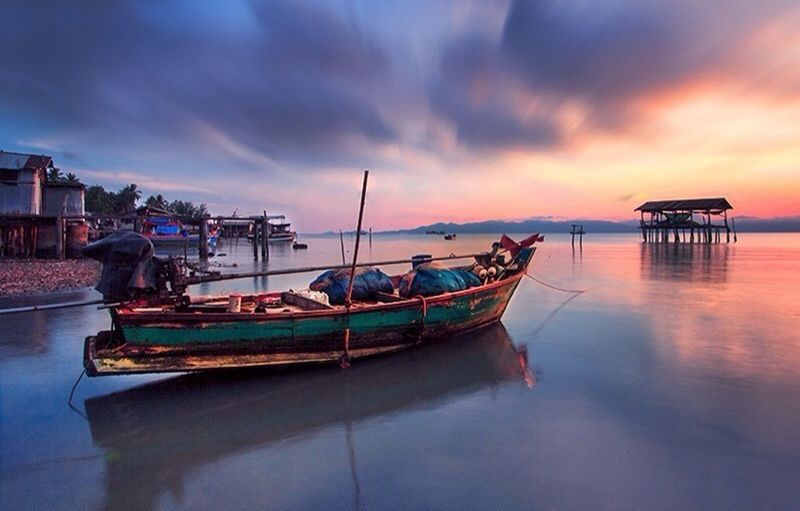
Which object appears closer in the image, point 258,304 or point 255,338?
point 255,338

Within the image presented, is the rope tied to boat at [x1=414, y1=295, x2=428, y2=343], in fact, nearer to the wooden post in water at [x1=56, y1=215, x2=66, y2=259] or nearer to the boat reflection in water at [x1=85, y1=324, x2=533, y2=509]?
the boat reflection in water at [x1=85, y1=324, x2=533, y2=509]

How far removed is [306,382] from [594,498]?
4.01 meters

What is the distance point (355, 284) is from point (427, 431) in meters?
3.41

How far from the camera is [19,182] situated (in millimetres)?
23703

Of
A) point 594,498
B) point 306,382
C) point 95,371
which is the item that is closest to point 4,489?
point 95,371

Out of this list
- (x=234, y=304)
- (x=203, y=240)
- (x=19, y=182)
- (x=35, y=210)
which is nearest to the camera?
(x=234, y=304)

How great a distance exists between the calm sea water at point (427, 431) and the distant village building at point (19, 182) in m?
18.8

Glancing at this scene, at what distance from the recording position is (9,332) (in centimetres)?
931

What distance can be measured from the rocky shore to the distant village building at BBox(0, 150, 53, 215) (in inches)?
192

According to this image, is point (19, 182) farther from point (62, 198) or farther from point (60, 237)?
point (60, 237)

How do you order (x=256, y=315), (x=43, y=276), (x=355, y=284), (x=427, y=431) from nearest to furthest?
(x=427, y=431)
(x=256, y=315)
(x=355, y=284)
(x=43, y=276)

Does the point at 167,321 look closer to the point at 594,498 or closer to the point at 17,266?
the point at 594,498

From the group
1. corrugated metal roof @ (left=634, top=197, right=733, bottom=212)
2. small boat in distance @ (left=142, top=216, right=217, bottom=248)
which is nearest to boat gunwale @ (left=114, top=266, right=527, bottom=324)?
small boat in distance @ (left=142, top=216, right=217, bottom=248)

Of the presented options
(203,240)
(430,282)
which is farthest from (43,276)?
(430,282)
